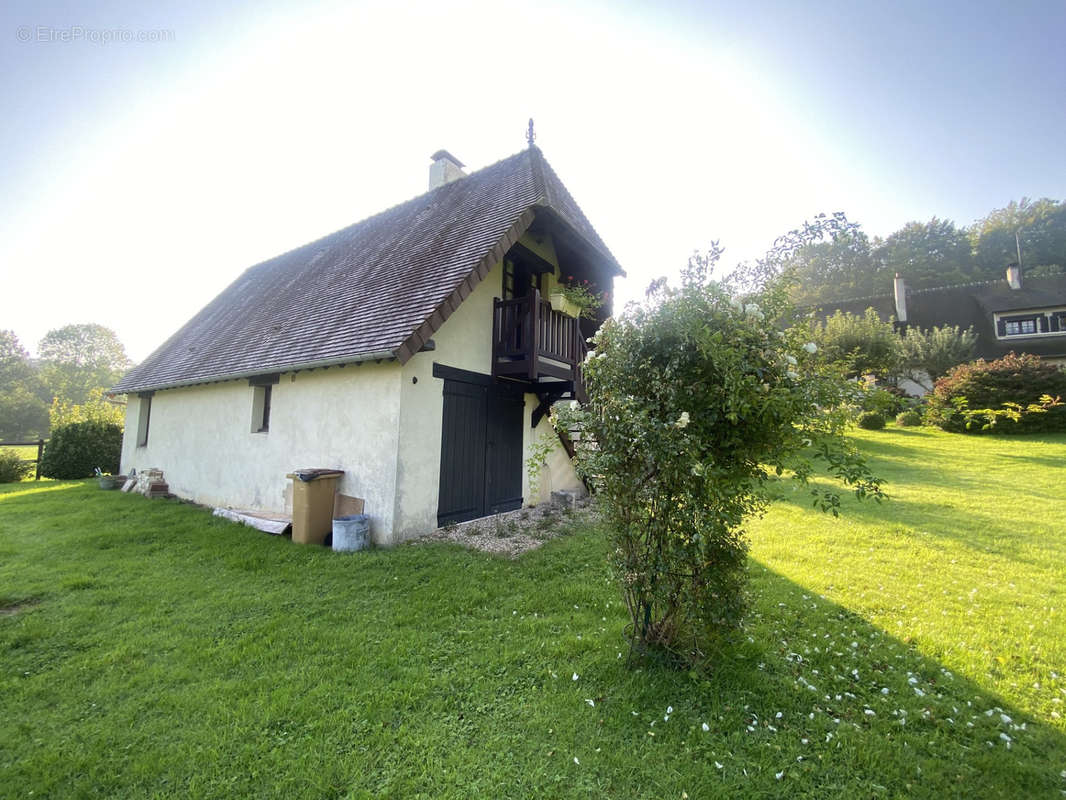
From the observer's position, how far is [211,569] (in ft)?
17.1

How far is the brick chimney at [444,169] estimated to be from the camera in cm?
1121

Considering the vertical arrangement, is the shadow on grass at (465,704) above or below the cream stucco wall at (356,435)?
below

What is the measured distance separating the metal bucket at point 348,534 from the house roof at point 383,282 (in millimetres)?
2227

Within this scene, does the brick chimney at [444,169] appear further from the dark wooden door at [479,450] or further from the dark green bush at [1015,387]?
the dark green bush at [1015,387]

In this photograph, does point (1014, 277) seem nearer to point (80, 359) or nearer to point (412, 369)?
point (412, 369)

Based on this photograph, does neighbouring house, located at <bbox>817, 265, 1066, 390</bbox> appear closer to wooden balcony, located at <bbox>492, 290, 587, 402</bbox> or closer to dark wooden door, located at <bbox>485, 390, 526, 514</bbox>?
wooden balcony, located at <bbox>492, 290, 587, 402</bbox>

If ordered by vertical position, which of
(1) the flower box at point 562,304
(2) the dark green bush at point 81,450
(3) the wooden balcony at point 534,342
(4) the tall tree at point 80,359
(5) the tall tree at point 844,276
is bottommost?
(2) the dark green bush at point 81,450

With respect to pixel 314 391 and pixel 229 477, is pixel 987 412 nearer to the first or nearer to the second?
pixel 314 391

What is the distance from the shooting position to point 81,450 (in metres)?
14.0

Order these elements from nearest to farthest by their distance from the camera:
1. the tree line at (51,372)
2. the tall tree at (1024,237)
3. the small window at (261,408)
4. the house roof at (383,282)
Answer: the house roof at (383,282) < the small window at (261,408) < the tall tree at (1024,237) < the tree line at (51,372)

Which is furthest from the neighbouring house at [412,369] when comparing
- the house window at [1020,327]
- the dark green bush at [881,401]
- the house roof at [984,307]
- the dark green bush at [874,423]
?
the house window at [1020,327]

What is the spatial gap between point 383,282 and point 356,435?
299cm

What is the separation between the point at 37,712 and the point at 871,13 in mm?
11164

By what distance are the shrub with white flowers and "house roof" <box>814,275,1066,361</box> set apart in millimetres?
27761
